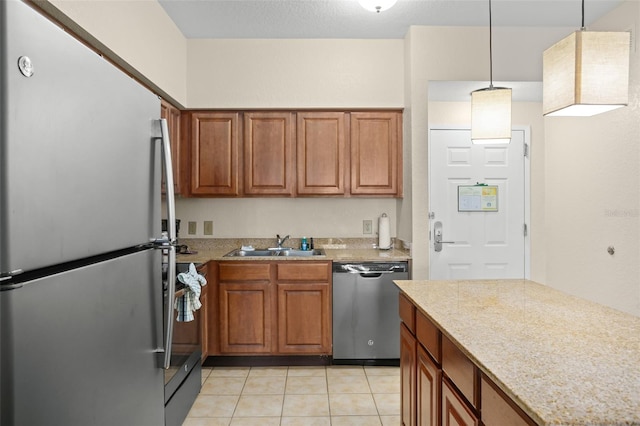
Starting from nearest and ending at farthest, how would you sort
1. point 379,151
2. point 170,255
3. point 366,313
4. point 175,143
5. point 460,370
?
point 460,370, point 170,255, point 366,313, point 175,143, point 379,151

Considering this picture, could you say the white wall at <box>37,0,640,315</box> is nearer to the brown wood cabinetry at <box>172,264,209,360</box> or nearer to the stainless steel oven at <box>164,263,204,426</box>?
the brown wood cabinetry at <box>172,264,209,360</box>

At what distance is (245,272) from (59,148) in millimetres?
2612

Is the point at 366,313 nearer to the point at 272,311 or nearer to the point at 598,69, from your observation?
the point at 272,311

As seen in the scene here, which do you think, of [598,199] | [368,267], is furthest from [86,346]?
[598,199]

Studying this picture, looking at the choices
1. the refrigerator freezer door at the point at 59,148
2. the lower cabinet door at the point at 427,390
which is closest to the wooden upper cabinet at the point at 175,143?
the refrigerator freezer door at the point at 59,148

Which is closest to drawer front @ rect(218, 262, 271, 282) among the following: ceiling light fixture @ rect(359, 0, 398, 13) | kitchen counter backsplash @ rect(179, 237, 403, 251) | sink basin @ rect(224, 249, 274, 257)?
sink basin @ rect(224, 249, 274, 257)

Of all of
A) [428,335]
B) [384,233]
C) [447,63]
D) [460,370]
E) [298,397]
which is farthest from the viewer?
[384,233]

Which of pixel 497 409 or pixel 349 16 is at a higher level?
pixel 349 16

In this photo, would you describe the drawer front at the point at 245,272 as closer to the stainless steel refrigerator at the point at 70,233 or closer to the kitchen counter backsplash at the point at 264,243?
the kitchen counter backsplash at the point at 264,243

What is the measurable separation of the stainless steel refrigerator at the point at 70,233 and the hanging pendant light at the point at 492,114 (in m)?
1.51

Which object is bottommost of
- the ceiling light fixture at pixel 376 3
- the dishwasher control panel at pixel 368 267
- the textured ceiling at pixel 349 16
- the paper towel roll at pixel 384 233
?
the dishwasher control panel at pixel 368 267

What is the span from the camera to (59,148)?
88 cm

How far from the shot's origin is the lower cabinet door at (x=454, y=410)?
51.9 inches

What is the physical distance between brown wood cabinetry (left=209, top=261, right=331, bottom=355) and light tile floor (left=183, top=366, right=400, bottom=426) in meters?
0.19
